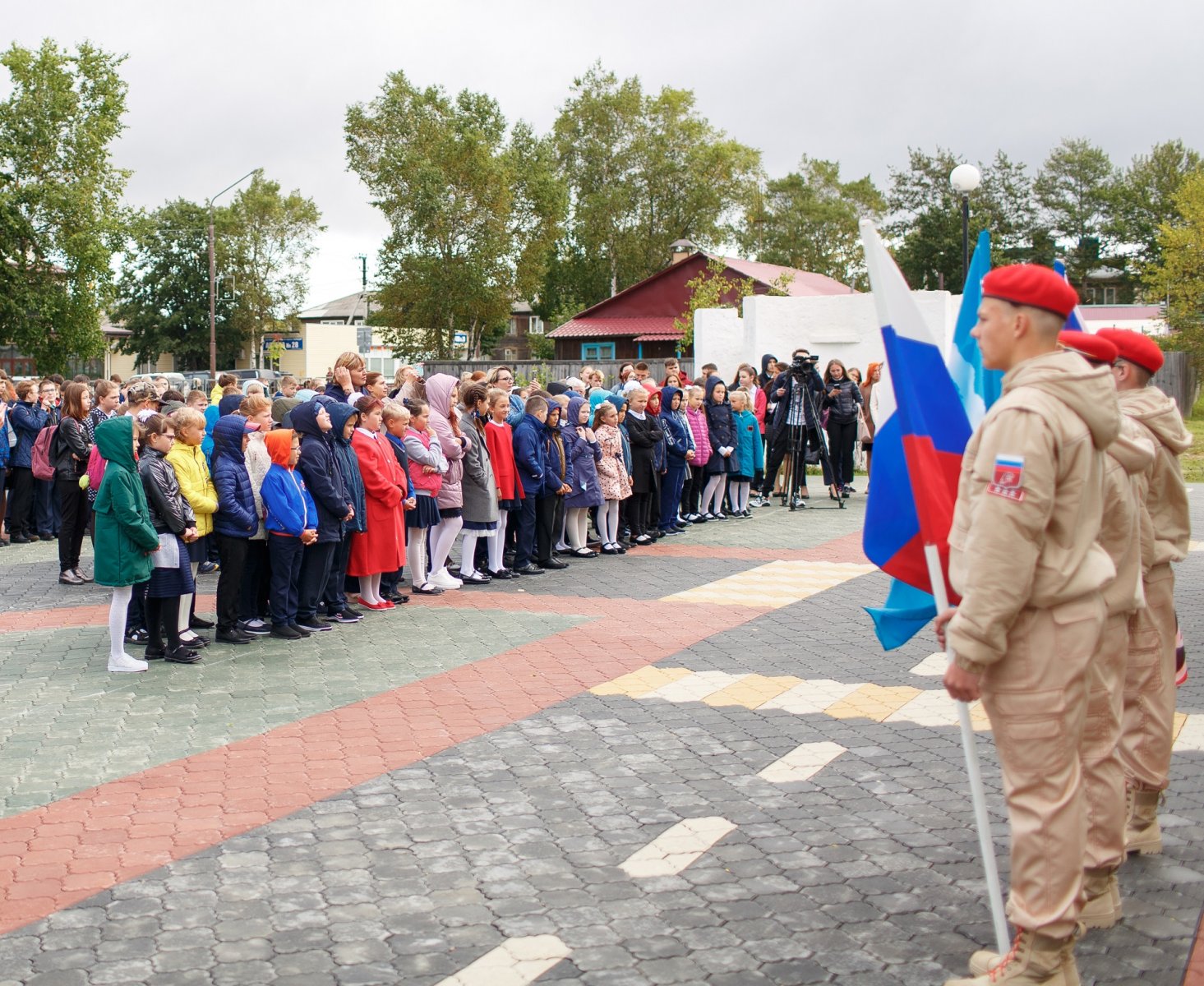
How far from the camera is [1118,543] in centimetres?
448

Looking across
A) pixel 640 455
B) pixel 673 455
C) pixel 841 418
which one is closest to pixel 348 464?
pixel 640 455

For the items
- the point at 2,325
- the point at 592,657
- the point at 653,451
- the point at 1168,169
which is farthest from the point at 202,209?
the point at 592,657

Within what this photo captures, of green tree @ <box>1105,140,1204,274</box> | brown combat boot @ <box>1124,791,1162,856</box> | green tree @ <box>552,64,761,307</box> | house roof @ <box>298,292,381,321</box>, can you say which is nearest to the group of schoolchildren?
brown combat boot @ <box>1124,791,1162,856</box>

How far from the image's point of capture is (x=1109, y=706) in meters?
4.23

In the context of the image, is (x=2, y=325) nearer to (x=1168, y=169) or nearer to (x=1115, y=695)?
(x=1115, y=695)

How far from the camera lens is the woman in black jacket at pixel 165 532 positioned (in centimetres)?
862

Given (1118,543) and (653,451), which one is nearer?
(1118,543)

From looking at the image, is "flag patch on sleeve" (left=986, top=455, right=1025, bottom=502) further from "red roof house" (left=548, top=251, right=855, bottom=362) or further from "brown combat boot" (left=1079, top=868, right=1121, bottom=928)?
"red roof house" (left=548, top=251, right=855, bottom=362)

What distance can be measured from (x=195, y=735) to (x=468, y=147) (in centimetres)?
5185

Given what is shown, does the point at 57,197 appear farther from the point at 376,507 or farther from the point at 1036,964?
the point at 1036,964

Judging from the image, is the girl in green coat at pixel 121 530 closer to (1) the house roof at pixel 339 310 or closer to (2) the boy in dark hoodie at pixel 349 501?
(2) the boy in dark hoodie at pixel 349 501

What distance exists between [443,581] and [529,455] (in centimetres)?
161

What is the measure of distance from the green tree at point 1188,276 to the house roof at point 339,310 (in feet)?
242

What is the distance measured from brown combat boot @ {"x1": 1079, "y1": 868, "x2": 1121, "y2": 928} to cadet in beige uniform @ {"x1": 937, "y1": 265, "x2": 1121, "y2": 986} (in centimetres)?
60
